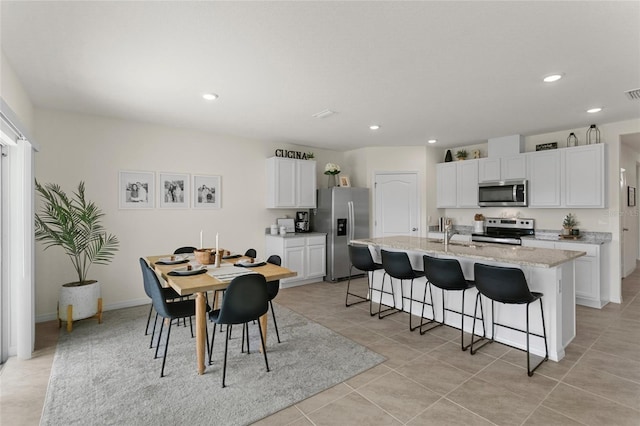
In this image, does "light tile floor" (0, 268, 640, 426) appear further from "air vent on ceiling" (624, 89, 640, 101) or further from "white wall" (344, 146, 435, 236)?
"white wall" (344, 146, 435, 236)

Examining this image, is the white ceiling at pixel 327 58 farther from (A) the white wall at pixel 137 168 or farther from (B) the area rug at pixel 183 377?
(B) the area rug at pixel 183 377

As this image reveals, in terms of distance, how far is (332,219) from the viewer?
582 cm

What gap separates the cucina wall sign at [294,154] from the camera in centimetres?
575

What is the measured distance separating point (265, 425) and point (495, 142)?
216 inches

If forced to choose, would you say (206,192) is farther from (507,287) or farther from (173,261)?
(507,287)

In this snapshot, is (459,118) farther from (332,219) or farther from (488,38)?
(332,219)

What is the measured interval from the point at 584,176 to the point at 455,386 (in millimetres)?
3928

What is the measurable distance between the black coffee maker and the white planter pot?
128 inches

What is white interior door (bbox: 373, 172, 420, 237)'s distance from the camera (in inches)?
247

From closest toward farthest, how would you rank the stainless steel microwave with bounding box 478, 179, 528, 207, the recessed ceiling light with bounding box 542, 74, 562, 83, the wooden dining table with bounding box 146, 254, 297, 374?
the wooden dining table with bounding box 146, 254, 297, 374 < the recessed ceiling light with bounding box 542, 74, 562, 83 < the stainless steel microwave with bounding box 478, 179, 528, 207

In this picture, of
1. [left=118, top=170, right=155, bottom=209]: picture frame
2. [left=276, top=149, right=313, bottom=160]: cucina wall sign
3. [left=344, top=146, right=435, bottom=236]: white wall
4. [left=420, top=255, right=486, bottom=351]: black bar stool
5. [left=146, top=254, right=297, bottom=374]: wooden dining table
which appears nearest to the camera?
[left=146, top=254, right=297, bottom=374]: wooden dining table

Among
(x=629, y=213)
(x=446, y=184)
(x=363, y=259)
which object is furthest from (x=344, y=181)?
(x=629, y=213)

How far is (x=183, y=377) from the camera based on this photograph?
2582mm

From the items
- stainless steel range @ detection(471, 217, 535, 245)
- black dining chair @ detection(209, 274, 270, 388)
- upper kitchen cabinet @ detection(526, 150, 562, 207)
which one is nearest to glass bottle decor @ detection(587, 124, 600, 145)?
upper kitchen cabinet @ detection(526, 150, 562, 207)
